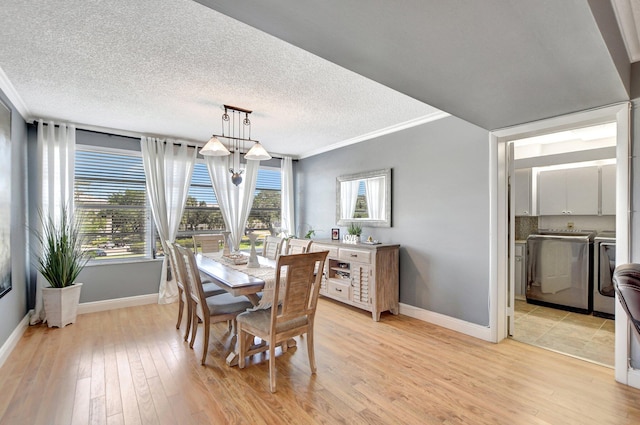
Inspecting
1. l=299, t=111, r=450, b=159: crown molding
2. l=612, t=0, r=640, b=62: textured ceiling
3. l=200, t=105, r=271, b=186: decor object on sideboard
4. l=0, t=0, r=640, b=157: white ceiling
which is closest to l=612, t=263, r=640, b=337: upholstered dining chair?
l=0, t=0, r=640, b=157: white ceiling

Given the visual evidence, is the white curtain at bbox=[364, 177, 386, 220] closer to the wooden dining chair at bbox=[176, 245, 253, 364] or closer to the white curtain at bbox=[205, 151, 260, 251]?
the white curtain at bbox=[205, 151, 260, 251]

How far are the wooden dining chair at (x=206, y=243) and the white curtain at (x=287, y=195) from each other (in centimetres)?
160

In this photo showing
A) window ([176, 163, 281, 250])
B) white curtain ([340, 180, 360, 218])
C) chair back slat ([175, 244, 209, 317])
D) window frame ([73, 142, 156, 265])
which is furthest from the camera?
window ([176, 163, 281, 250])

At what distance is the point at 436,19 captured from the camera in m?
1.26

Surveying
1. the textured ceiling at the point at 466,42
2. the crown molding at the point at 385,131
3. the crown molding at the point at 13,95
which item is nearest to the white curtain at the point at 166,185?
the crown molding at the point at 13,95

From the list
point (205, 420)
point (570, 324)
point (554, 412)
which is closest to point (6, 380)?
point (205, 420)

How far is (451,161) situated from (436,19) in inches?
93.6

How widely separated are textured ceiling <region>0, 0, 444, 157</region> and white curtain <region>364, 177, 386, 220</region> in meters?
0.75

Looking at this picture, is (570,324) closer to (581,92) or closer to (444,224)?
(444,224)

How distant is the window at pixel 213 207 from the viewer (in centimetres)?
488

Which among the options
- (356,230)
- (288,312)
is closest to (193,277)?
(288,312)

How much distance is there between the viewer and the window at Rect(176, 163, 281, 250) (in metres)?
4.88

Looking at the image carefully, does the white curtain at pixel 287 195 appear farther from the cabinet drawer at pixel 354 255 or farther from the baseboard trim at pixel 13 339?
the baseboard trim at pixel 13 339

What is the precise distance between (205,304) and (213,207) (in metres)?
2.81
